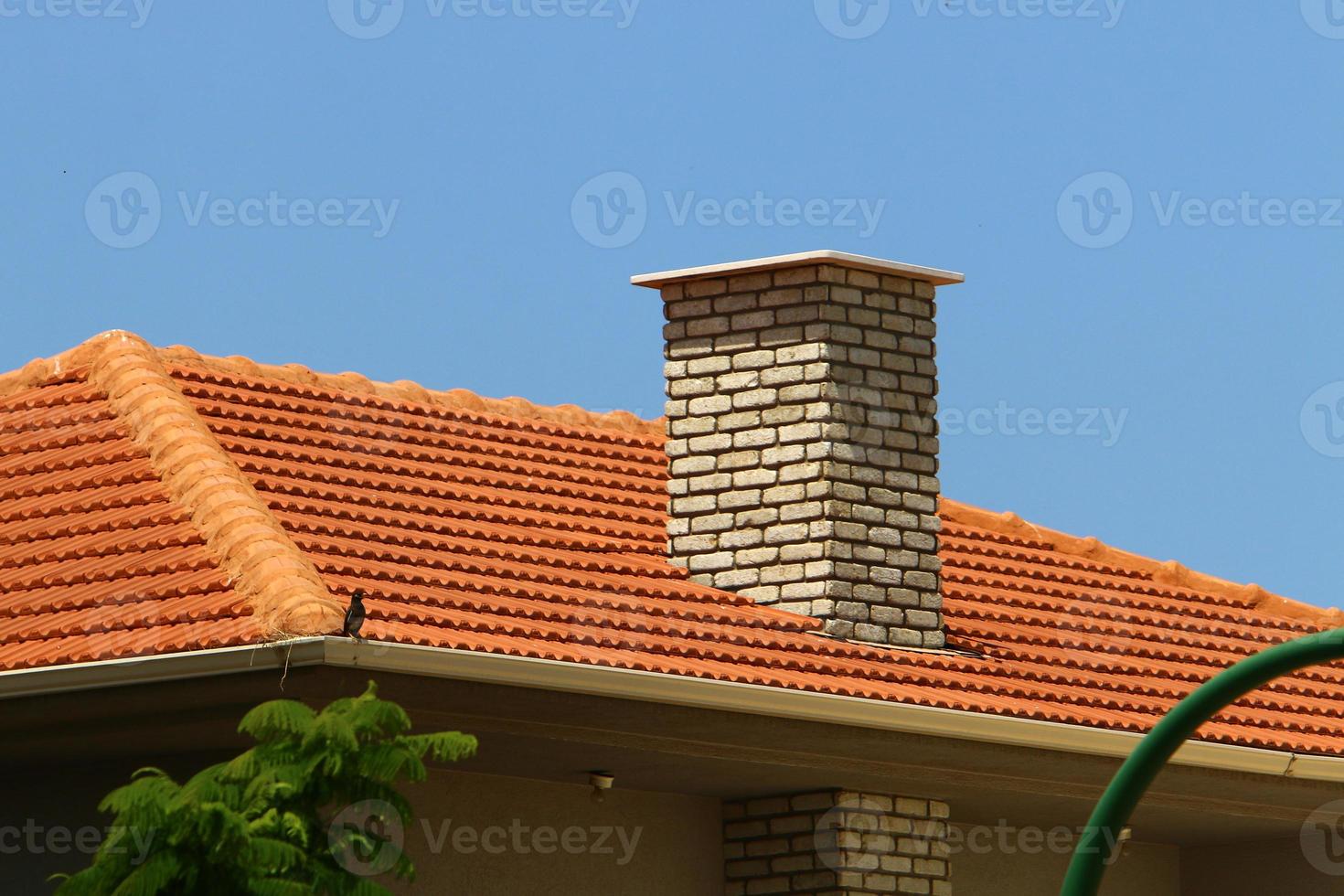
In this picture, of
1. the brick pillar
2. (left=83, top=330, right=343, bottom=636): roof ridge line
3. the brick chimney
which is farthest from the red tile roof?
the brick pillar

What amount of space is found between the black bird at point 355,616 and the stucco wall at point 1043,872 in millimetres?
5815

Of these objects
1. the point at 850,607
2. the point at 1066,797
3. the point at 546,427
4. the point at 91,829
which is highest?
the point at 546,427

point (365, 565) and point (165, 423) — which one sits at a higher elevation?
point (165, 423)

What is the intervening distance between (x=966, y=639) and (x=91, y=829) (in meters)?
5.73

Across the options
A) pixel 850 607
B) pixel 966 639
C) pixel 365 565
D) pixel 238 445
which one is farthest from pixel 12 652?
pixel 966 639

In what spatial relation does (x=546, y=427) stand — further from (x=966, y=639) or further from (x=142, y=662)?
(x=142, y=662)

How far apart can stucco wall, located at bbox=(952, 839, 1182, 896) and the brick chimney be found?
154cm

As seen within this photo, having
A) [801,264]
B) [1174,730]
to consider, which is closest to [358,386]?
[801,264]

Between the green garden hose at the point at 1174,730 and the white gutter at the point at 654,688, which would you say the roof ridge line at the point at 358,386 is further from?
the green garden hose at the point at 1174,730

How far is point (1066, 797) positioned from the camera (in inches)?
571

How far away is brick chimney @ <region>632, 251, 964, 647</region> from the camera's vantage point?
48.2ft

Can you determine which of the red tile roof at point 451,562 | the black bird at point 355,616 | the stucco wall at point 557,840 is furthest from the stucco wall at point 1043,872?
the black bird at point 355,616

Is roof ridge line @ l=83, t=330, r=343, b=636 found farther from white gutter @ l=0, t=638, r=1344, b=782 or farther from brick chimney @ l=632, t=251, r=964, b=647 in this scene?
brick chimney @ l=632, t=251, r=964, b=647

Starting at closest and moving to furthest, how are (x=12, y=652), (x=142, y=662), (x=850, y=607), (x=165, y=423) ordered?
(x=142, y=662), (x=12, y=652), (x=165, y=423), (x=850, y=607)
